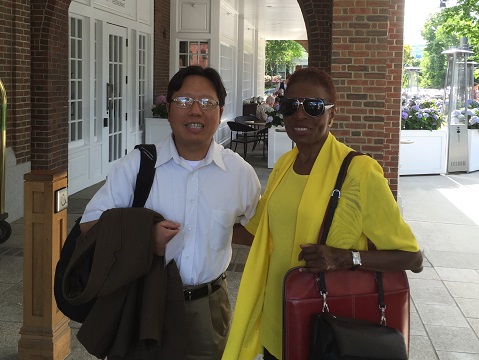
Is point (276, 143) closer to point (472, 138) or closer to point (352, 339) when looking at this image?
point (472, 138)

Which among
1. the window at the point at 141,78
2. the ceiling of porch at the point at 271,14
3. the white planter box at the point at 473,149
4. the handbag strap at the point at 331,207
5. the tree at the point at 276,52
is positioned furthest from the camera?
the tree at the point at 276,52

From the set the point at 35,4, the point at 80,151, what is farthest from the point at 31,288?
the point at 80,151

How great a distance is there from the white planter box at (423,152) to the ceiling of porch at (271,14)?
6.41 meters

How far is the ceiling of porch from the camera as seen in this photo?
64.0 ft

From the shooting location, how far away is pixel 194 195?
2.58 metres

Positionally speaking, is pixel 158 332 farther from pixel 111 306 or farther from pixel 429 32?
pixel 429 32

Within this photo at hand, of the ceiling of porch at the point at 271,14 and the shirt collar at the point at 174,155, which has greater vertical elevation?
the ceiling of porch at the point at 271,14

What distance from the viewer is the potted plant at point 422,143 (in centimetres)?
1453

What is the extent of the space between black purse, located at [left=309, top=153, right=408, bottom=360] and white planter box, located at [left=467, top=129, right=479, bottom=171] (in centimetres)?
1412

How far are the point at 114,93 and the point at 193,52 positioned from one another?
14.7 ft

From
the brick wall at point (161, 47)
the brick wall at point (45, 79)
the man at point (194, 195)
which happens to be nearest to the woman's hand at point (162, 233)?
the man at point (194, 195)

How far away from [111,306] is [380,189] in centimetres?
104

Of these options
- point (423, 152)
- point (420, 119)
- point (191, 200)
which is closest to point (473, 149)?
point (423, 152)

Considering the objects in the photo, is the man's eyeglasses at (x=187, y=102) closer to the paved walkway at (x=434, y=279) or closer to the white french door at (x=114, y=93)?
the paved walkway at (x=434, y=279)
